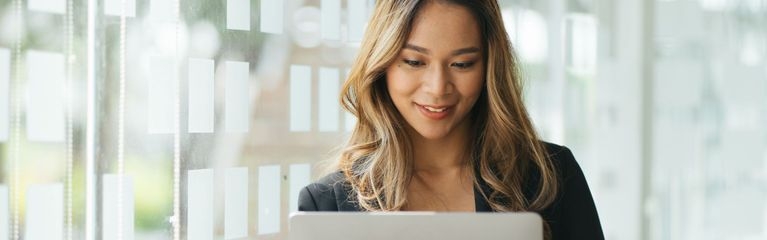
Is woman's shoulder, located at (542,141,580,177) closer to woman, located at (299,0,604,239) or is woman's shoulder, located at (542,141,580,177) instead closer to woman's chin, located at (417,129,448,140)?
woman, located at (299,0,604,239)

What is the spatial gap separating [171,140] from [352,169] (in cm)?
70

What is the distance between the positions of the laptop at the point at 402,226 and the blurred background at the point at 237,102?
1074 millimetres

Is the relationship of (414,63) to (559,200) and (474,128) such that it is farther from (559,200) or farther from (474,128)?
(559,200)

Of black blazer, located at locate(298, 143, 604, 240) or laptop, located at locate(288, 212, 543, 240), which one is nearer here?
laptop, located at locate(288, 212, 543, 240)

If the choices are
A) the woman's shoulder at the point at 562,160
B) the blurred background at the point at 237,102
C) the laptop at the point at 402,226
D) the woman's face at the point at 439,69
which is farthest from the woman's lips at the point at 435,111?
the blurred background at the point at 237,102

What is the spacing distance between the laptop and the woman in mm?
470

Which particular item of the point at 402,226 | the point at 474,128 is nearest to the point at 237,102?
the point at 474,128

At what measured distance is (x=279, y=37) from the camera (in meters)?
2.83

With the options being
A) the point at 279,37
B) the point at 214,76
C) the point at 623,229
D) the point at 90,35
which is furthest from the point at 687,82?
the point at 90,35

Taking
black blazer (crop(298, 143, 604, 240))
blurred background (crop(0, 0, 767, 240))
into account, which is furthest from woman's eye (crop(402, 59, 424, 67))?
blurred background (crop(0, 0, 767, 240))

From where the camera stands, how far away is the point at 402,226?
1.36 metres

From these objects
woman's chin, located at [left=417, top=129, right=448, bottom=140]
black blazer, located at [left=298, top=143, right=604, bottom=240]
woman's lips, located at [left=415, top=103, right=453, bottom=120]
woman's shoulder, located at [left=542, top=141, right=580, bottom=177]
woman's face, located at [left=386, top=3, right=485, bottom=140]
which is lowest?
black blazer, located at [left=298, top=143, right=604, bottom=240]

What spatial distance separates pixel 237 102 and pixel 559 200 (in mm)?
1112

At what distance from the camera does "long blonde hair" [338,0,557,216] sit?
1882 mm
